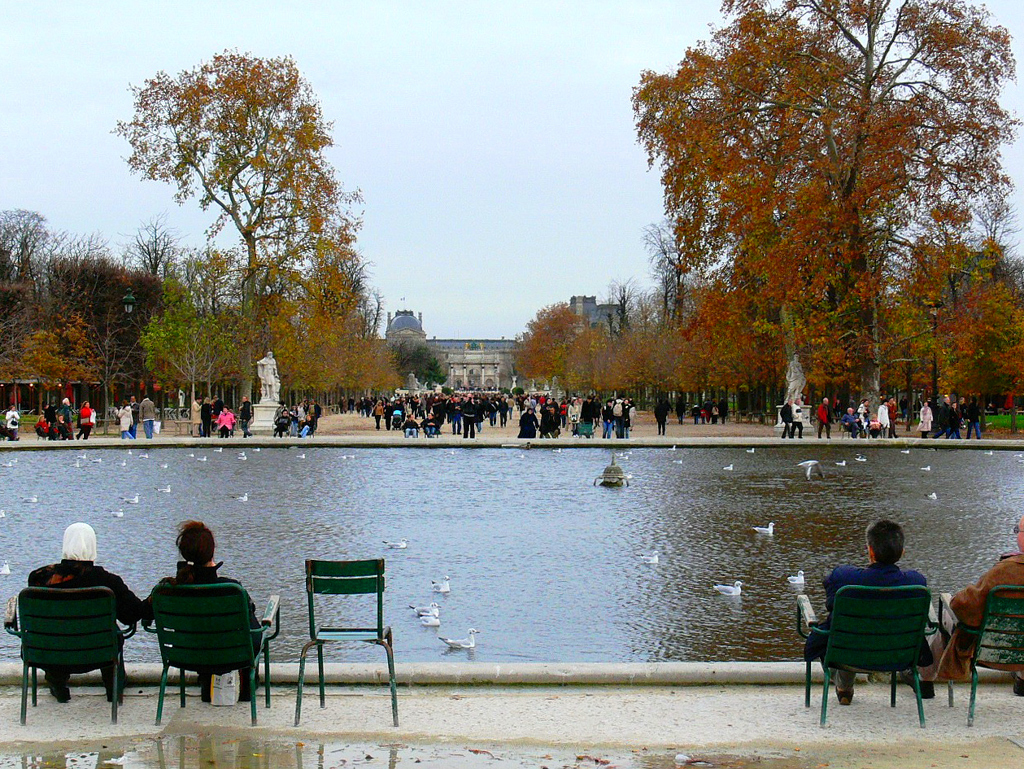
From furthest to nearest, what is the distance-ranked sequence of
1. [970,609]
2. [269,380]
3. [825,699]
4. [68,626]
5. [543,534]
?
[269,380] < [543,534] < [970,609] < [68,626] < [825,699]

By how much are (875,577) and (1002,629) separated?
0.76 m

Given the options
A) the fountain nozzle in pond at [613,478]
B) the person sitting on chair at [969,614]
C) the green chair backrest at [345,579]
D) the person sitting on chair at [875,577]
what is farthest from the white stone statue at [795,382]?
the green chair backrest at [345,579]

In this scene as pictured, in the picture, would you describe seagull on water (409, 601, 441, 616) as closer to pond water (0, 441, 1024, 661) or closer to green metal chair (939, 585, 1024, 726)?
pond water (0, 441, 1024, 661)

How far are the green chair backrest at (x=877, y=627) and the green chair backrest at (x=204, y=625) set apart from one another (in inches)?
129

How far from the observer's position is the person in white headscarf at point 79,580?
6.63 metres

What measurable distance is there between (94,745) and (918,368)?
5218 cm

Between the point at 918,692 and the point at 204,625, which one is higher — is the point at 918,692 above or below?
below

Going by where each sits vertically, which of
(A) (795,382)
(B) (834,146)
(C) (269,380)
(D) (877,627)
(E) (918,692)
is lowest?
(E) (918,692)

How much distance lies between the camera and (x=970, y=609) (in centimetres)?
669

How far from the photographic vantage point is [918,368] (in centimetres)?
5375

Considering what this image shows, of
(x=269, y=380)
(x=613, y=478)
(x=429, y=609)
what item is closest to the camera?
A: (x=429, y=609)

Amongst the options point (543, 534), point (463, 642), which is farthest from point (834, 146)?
point (463, 642)

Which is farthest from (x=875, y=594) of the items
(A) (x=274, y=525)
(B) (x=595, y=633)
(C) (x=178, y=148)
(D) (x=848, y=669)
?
(C) (x=178, y=148)

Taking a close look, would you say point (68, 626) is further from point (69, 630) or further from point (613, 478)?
point (613, 478)
